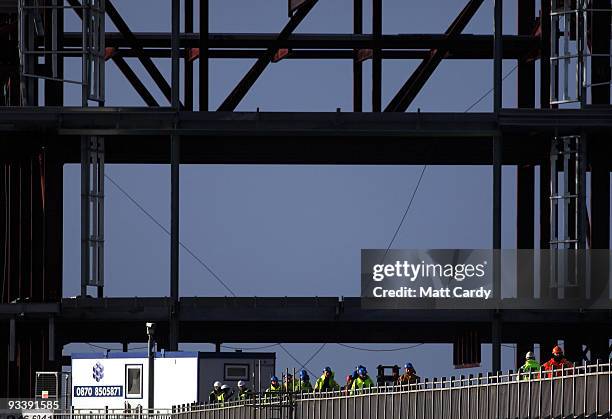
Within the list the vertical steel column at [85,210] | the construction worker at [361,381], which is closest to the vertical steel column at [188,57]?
the vertical steel column at [85,210]

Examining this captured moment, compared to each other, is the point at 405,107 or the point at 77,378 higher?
the point at 405,107

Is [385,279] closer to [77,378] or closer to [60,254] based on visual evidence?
[60,254]

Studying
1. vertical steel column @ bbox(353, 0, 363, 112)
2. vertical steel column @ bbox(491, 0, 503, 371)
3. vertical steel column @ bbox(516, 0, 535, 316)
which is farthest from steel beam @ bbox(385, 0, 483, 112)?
vertical steel column @ bbox(491, 0, 503, 371)

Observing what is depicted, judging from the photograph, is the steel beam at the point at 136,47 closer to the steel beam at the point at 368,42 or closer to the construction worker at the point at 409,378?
the steel beam at the point at 368,42

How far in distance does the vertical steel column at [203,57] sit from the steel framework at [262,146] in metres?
0.08

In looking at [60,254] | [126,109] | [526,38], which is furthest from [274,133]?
[526,38]

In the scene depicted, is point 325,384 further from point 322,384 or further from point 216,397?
point 216,397

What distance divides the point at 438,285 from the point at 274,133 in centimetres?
1215

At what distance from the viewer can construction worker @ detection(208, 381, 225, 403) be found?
7188 centimetres

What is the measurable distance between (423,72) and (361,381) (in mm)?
44920

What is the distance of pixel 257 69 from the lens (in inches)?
3979

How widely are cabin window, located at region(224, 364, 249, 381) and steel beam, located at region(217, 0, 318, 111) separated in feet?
74.9

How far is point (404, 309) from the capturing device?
95.6 metres

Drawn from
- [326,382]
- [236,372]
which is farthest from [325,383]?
[236,372]
